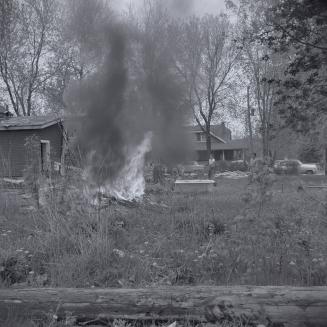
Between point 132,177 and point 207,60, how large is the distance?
46.7 feet

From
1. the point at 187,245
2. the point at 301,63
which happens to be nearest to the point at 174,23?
the point at 301,63

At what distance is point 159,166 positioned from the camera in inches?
527

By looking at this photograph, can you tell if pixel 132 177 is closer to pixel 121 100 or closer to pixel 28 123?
pixel 121 100

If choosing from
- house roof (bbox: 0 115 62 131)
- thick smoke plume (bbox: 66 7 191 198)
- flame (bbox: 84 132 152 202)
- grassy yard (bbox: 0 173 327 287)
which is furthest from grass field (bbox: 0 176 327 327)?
house roof (bbox: 0 115 62 131)

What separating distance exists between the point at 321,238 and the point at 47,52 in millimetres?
27892

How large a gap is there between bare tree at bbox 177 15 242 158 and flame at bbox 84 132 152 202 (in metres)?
2.91

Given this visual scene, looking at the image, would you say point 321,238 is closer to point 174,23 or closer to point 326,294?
point 326,294

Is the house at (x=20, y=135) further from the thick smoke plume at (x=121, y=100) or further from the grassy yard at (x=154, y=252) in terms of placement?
the grassy yard at (x=154, y=252)

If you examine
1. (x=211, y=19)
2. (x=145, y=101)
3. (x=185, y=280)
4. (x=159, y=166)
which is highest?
(x=211, y=19)

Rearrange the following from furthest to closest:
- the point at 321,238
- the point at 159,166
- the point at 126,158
A: the point at 159,166 < the point at 126,158 < the point at 321,238

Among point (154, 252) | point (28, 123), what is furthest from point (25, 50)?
point (154, 252)

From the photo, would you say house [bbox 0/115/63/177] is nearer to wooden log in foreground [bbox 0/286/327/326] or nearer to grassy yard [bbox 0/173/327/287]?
grassy yard [bbox 0/173/327/287]

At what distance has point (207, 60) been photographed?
23359 mm

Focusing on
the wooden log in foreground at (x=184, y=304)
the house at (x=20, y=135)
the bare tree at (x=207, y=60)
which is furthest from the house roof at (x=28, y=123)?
the wooden log in foreground at (x=184, y=304)
